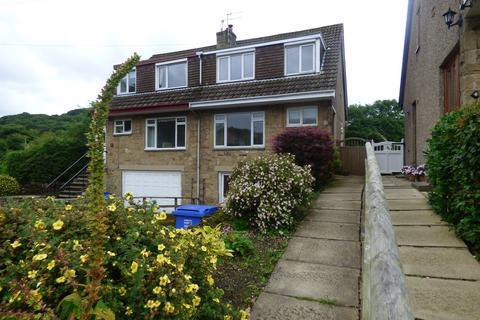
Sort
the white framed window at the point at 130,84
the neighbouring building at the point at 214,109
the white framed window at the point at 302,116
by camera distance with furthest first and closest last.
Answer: the white framed window at the point at 130,84 < the neighbouring building at the point at 214,109 < the white framed window at the point at 302,116

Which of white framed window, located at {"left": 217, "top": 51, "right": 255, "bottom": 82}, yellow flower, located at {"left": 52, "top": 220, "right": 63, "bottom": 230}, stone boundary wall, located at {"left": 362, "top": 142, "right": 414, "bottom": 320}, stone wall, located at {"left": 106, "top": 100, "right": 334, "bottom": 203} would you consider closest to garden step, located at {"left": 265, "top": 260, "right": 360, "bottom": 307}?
stone boundary wall, located at {"left": 362, "top": 142, "right": 414, "bottom": 320}

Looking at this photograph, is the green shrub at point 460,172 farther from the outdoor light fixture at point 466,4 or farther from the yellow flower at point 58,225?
the yellow flower at point 58,225

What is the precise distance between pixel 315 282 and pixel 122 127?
1377 cm

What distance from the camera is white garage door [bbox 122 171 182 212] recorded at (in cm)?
1355

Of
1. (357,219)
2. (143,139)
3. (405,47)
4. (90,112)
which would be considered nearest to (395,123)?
(405,47)

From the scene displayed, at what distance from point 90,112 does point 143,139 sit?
13.7 meters

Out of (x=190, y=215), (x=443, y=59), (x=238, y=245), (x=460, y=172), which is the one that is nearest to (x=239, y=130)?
(x=190, y=215)

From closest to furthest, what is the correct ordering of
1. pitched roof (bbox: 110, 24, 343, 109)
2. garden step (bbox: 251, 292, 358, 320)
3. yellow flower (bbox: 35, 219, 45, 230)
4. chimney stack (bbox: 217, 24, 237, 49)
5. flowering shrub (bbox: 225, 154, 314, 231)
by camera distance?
yellow flower (bbox: 35, 219, 45, 230)
garden step (bbox: 251, 292, 358, 320)
flowering shrub (bbox: 225, 154, 314, 231)
pitched roof (bbox: 110, 24, 343, 109)
chimney stack (bbox: 217, 24, 237, 49)

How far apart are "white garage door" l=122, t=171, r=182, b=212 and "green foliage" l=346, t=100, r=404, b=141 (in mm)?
25237

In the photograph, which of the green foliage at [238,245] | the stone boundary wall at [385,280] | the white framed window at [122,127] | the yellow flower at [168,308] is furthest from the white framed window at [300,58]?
the yellow flower at [168,308]

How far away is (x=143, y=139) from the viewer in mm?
14266

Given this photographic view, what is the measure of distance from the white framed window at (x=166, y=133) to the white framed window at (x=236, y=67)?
8.86ft

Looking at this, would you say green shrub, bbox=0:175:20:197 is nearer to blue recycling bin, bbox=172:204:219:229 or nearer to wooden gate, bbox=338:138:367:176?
blue recycling bin, bbox=172:204:219:229

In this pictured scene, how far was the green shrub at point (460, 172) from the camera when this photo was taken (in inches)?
125
